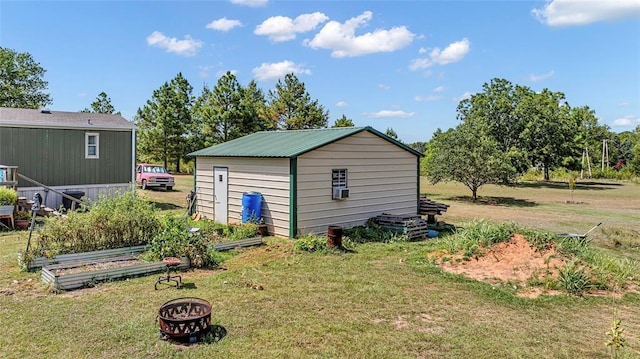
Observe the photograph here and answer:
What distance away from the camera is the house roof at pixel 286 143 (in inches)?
456

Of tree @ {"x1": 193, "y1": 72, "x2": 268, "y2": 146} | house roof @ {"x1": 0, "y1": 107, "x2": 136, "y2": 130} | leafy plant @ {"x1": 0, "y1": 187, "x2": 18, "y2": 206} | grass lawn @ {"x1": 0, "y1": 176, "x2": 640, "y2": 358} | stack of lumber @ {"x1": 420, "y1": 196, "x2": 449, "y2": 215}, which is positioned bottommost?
grass lawn @ {"x1": 0, "y1": 176, "x2": 640, "y2": 358}

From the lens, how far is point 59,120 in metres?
16.4

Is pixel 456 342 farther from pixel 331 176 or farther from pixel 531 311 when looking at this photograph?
pixel 331 176

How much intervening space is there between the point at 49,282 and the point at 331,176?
23.5 ft

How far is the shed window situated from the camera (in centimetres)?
1218

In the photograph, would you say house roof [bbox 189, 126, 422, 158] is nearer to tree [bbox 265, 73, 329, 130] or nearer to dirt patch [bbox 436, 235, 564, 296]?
dirt patch [bbox 436, 235, 564, 296]

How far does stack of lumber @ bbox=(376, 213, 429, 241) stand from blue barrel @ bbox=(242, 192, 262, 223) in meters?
3.59

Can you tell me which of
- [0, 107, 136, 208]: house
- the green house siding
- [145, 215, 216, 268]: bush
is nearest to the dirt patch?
[145, 215, 216, 268]: bush

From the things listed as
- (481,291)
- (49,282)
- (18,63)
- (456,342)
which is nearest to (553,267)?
(481,291)

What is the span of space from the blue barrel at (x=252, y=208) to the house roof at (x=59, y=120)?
338 inches

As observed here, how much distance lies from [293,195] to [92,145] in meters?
10.2

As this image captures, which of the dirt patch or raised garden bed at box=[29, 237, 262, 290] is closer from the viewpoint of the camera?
raised garden bed at box=[29, 237, 262, 290]

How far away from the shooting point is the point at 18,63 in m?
37.5

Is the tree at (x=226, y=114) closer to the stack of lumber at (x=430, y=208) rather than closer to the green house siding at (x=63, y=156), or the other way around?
the green house siding at (x=63, y=156)
